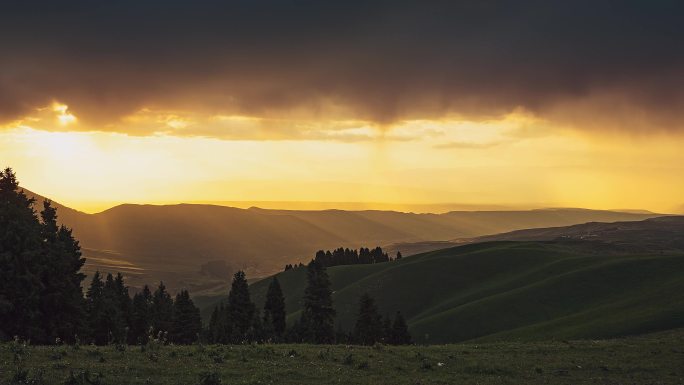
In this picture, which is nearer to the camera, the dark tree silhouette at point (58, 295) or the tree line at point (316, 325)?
the dark tree silhouette at point (58, 295)

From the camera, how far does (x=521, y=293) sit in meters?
110

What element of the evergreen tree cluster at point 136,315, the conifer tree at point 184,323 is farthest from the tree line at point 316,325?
the evergreen tree cluster at point 136,315

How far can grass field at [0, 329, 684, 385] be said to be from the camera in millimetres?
24469

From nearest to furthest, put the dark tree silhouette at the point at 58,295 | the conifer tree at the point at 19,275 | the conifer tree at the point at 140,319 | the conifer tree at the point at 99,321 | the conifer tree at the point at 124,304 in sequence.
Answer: the conifer tree at the point at 19,275, the dark tree silhouette at the point at 58,295, the conifer tree at the point at 99,321, the conifer tree at the point at 124,304, the conifer tree at the point at 140,319

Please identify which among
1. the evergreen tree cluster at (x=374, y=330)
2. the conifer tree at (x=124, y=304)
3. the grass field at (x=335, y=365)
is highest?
the grass field at (x=335, y=365)

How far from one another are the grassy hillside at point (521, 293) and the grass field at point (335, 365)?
34502 mm

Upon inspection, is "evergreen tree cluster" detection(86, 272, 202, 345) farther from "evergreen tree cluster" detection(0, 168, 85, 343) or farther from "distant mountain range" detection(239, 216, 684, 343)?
"distant mountain range" detection(239, 216, 684, 343)

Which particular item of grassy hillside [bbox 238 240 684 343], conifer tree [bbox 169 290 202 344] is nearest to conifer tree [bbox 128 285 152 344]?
conifer tree [bbox 169 290 202 344]

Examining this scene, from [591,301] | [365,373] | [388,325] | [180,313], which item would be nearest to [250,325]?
[180,313]

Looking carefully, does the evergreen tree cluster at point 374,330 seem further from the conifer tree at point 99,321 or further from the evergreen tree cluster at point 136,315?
the conifer tree at point 99,321

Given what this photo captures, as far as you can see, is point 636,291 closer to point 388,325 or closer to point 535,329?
point 535,329

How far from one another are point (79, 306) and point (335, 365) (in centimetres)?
3598

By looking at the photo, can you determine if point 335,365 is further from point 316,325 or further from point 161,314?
point 161,314

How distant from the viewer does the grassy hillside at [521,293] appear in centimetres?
7681
